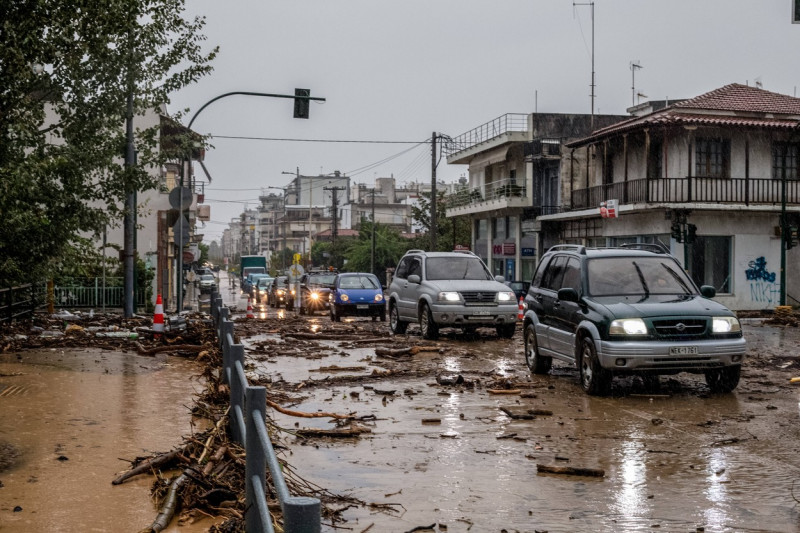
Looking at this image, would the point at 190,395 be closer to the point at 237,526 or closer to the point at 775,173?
the point at 237,526

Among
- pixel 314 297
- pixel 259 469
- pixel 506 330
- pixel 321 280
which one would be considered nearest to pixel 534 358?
pixel 506 330

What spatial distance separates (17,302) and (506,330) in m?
11.1

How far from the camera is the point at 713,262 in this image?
3834cm

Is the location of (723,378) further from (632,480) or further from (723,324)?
(632,480)

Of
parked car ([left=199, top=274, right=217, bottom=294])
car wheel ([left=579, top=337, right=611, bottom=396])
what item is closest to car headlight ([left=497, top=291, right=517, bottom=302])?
car wheel ([left=579, top=337, right=611, bottom=396])

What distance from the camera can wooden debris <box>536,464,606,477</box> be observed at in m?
7.31

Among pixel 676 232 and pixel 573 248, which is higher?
pixel 676 232

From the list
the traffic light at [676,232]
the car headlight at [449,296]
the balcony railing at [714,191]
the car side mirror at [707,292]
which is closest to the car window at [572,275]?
the car side mirror at [707,292]

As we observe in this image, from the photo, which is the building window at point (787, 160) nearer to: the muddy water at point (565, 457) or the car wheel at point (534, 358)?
the car wheel at point (534, 358)

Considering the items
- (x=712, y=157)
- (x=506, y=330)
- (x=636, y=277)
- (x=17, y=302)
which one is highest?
(x=712, y=157)

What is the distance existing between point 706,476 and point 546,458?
1.35 meters

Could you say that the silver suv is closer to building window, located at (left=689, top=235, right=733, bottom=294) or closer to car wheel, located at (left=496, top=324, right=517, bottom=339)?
car wheel, located at (left=496, top=324, right=517, bottom=339)

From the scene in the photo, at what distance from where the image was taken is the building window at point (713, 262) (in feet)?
125

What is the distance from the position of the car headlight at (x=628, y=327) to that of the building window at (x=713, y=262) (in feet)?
91.4
